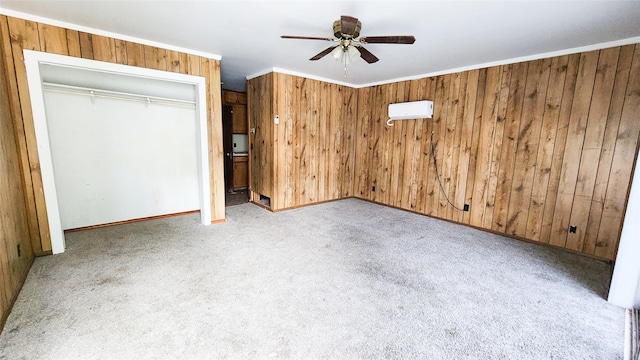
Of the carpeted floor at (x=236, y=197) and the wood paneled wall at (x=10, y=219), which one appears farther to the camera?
the carpeted floor at (x=236, y=197)

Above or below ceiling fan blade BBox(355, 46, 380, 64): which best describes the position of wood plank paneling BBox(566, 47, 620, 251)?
below

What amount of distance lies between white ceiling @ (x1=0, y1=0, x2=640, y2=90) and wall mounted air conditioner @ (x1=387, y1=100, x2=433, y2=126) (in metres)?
0.90

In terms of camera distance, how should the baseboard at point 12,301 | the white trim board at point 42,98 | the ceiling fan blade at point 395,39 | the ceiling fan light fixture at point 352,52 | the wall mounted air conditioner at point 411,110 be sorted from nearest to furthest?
the baseboard at point 12,301, the ceiling fan blade at point 395,39, the ceiling fan light fixture at point 352,52, the white trim board at point 42,98, the wall mounted air conditioner at point 411,110

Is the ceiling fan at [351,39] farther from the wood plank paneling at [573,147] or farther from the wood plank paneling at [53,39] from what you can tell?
the wood plank paneling at [573,147]

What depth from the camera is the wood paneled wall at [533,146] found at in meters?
2.87

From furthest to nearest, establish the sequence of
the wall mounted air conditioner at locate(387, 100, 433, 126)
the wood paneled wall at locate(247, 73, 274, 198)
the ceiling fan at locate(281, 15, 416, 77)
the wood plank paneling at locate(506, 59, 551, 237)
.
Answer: the wood paneled wall at locate(247, 73, 274, 198)
the wall mounted air conditioner at locate(387, 100, 433, 126)
the wood plank paneling at locate(506, 59, 551, 237)
the ceiling fan at locate(281, 15, 416, 77)

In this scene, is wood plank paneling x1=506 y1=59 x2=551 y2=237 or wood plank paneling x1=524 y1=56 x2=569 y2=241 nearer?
wood plank paneling x1=524 y1=56 x2=569 y2=241

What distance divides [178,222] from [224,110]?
10.0ft

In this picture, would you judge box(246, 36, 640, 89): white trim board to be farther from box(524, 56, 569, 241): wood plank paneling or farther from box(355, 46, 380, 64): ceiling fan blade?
box(355, 46, 380, 64): ceiling fan blade

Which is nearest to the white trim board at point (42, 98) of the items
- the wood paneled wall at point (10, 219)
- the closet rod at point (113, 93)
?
the wood paneled wall at point (10, 219)

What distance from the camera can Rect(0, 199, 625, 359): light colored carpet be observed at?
164cm

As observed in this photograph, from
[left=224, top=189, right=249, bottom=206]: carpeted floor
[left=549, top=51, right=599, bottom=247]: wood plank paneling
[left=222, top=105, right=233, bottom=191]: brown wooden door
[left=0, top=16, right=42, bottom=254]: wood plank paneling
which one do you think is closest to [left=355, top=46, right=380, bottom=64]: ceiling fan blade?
[left=549, top=51, right=599, bottom=247]: wood plank paneling

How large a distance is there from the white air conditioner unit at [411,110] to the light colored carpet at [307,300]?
6.72ft

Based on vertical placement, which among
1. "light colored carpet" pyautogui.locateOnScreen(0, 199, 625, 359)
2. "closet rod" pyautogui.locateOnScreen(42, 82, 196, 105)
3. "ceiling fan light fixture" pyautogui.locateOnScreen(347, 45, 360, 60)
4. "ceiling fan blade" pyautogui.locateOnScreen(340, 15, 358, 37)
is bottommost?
"light colored carpet" pyautogui.locateOnScreen(0, 199, 625, 359)
